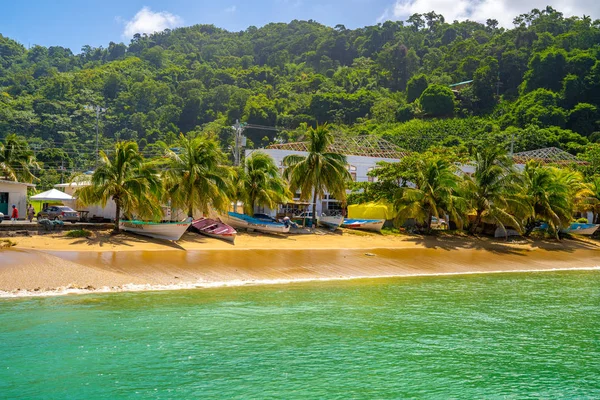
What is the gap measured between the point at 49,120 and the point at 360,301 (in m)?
112

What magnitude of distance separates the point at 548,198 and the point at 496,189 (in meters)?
5.48

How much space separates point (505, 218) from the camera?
39375 millimetres

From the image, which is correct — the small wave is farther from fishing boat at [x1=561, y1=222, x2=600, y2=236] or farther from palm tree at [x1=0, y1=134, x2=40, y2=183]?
palm tree at [x1=0, y1=134, x2=40, y2=183]

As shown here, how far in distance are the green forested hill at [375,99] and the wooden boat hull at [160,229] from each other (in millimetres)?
53343

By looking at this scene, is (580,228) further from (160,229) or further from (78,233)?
(78,233)

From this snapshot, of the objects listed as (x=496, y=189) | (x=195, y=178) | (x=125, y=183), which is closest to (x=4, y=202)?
(x=125, y=183)

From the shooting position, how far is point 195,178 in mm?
33125

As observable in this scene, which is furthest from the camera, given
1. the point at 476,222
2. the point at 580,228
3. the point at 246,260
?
the point at 580,228

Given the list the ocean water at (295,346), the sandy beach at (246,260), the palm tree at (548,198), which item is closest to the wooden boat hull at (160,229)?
the sandy beach at (246,260)

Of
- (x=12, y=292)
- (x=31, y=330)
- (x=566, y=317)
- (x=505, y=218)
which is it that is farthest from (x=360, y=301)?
(x=505, y=218)

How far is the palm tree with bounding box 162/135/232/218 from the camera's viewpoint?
1302 inches

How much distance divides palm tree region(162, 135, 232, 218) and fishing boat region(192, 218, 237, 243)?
834mm

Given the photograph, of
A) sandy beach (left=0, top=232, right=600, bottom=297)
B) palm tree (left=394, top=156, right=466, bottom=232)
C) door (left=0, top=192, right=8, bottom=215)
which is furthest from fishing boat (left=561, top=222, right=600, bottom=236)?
door (left=0, top=192, right=8, bottom=215)

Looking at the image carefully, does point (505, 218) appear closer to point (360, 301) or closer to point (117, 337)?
point (360, 301)
